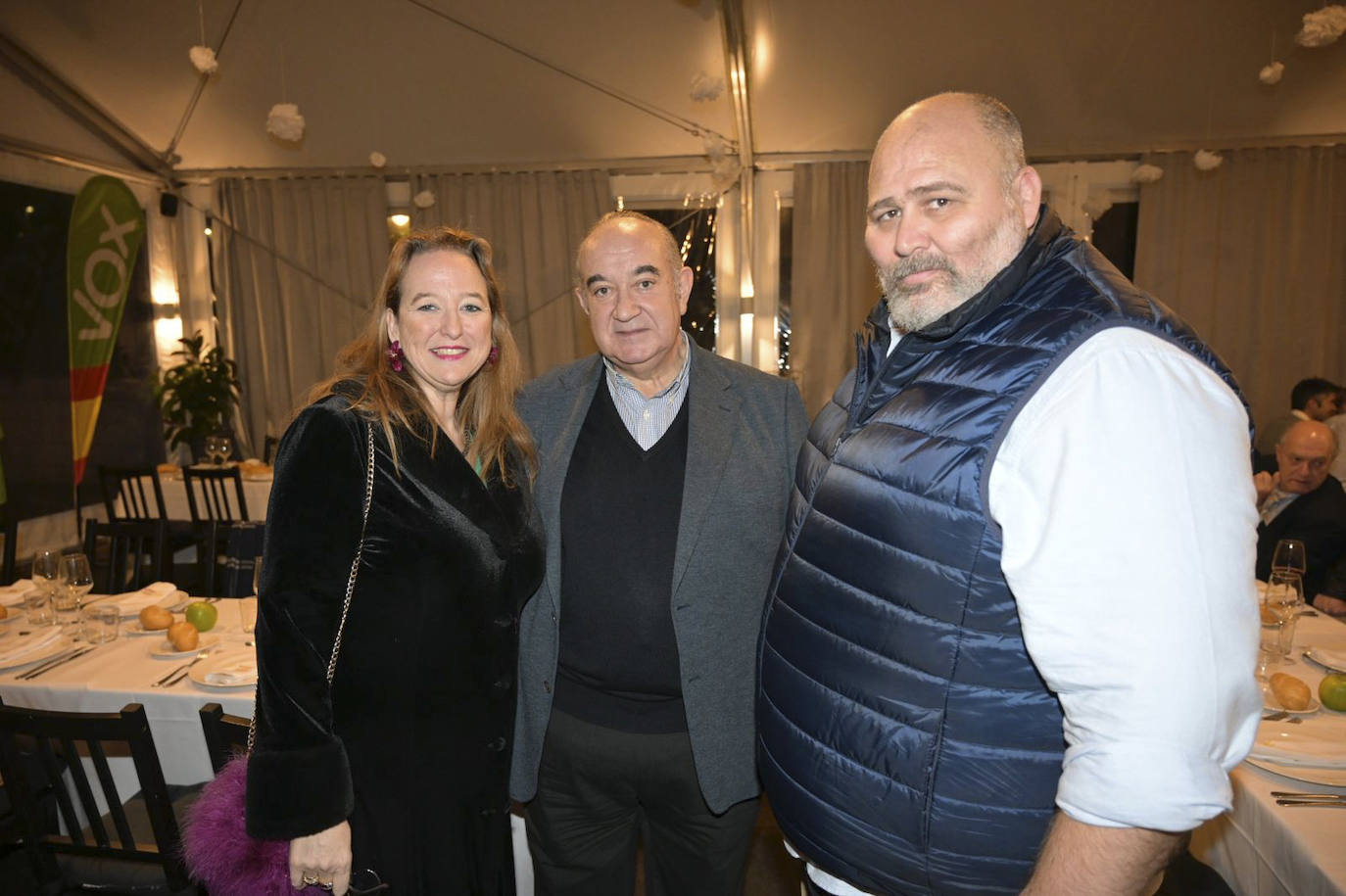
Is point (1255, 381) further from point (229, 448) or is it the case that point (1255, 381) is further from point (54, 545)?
point (54, 545)

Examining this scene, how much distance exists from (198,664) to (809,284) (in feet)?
19.3

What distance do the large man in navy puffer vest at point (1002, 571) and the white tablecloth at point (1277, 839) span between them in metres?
0.83

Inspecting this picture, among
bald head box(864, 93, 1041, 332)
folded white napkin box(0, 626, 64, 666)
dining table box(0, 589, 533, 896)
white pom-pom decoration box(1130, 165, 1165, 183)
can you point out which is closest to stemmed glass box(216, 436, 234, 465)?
folded white napkin box(0, 626, 64, 666)

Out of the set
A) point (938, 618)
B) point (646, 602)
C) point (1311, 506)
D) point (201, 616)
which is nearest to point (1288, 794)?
point (938, 618)

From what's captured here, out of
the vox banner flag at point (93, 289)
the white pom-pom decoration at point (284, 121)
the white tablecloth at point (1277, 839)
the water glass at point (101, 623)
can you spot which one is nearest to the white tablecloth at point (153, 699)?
the water glass at point (101, 623)

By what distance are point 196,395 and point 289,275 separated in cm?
153

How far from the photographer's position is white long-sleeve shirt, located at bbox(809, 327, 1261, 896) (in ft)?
2.83

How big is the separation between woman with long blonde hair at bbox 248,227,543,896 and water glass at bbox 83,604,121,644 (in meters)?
1.72

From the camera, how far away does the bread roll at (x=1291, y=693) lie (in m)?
2.03

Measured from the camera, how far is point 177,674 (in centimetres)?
244

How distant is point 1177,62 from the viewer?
552 cm

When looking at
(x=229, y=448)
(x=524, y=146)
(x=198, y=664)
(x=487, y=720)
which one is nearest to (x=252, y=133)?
(x=524, y=146)

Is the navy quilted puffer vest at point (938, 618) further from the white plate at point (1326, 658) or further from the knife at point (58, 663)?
the knife at point (58, 663)

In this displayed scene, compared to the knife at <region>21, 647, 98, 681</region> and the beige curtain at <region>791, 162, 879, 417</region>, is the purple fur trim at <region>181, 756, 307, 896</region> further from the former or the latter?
the beige curtain at <region>791, 162, 879, 417</region>
